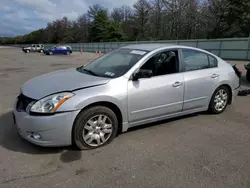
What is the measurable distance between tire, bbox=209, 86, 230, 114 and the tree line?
33600mm

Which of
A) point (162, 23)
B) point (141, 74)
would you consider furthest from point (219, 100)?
point (162, 23)

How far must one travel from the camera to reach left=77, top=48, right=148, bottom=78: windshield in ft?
11.4

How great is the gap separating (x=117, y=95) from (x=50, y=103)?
3.11ft

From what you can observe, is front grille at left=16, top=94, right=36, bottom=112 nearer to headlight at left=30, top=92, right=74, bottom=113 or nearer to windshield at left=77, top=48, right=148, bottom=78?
headlight at left=30, top=92, right=74, bottom=113

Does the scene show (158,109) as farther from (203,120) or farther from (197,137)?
(203,120)

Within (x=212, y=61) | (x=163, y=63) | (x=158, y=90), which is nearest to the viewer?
(x=158, y=90)

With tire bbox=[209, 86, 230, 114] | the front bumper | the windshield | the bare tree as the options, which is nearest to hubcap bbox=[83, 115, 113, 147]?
the front bumper

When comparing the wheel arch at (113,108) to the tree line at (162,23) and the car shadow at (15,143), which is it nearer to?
the car shadow at (15,143)

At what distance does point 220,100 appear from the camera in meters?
4.55

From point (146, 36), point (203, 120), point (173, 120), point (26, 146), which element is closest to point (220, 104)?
point (203, 120)

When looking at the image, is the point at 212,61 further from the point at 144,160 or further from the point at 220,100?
the point at 144,160

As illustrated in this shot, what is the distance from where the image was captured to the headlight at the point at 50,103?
2793 mm

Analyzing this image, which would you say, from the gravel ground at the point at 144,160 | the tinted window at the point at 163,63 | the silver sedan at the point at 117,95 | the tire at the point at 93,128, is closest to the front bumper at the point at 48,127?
the silver sedan at the point at 117,95

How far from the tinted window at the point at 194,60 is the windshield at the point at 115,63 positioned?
2.79ft
